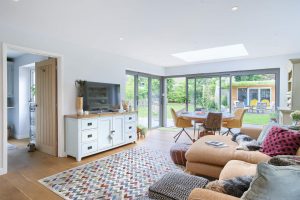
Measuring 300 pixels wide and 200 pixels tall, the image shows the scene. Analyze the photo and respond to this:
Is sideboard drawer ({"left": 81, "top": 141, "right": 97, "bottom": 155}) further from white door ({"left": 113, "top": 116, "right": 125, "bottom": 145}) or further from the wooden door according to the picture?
the wooden door

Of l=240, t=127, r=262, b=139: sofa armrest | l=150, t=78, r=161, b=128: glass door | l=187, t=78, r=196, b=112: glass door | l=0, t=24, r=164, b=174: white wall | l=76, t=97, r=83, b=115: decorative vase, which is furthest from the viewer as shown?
l=150, t=78, r=161, b=128: glass door

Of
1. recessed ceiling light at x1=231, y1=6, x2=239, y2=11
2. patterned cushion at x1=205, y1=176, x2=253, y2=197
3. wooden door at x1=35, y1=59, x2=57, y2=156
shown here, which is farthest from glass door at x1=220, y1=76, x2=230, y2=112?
patterned cushion at x1=205, y1=176, x2=253, y2=197

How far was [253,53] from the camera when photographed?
Result: 194 inches

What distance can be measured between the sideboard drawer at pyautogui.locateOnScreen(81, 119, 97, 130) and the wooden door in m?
0.68

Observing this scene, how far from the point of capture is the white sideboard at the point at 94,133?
3.58 m

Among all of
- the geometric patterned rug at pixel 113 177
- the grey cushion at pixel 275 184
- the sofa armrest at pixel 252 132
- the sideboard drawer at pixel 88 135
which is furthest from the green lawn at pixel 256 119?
the grey cushion at pixel 275 184

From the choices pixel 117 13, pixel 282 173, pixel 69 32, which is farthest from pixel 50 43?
pixel 282 173

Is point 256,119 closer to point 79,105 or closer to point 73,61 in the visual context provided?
point 79,105

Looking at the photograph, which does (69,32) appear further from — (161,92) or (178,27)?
(161,92)

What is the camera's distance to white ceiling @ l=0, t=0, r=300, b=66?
235 cm

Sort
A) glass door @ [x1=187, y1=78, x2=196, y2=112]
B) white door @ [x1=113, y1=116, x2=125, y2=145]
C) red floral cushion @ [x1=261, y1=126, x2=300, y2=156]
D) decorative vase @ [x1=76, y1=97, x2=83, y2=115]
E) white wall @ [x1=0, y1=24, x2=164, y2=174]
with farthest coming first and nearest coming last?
glass door @ [x1=187, y1=78, x2=196, y2=112], white door @ [x1=113, y1=116, x2=125, y2=145], decorative vase @ [x1=76, y1=97, x2=83, y2=115], white wall @ [x1=0, y1=24, x2=164, y2=174], red floral cushion @ [x1=261, y1=126, x2=300, y2=156]

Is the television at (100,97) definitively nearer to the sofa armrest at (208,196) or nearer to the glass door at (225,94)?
the sofa armrest at (208,196)

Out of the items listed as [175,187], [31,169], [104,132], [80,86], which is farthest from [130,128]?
[175,187]

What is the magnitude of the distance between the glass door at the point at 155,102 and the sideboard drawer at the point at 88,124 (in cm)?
334
